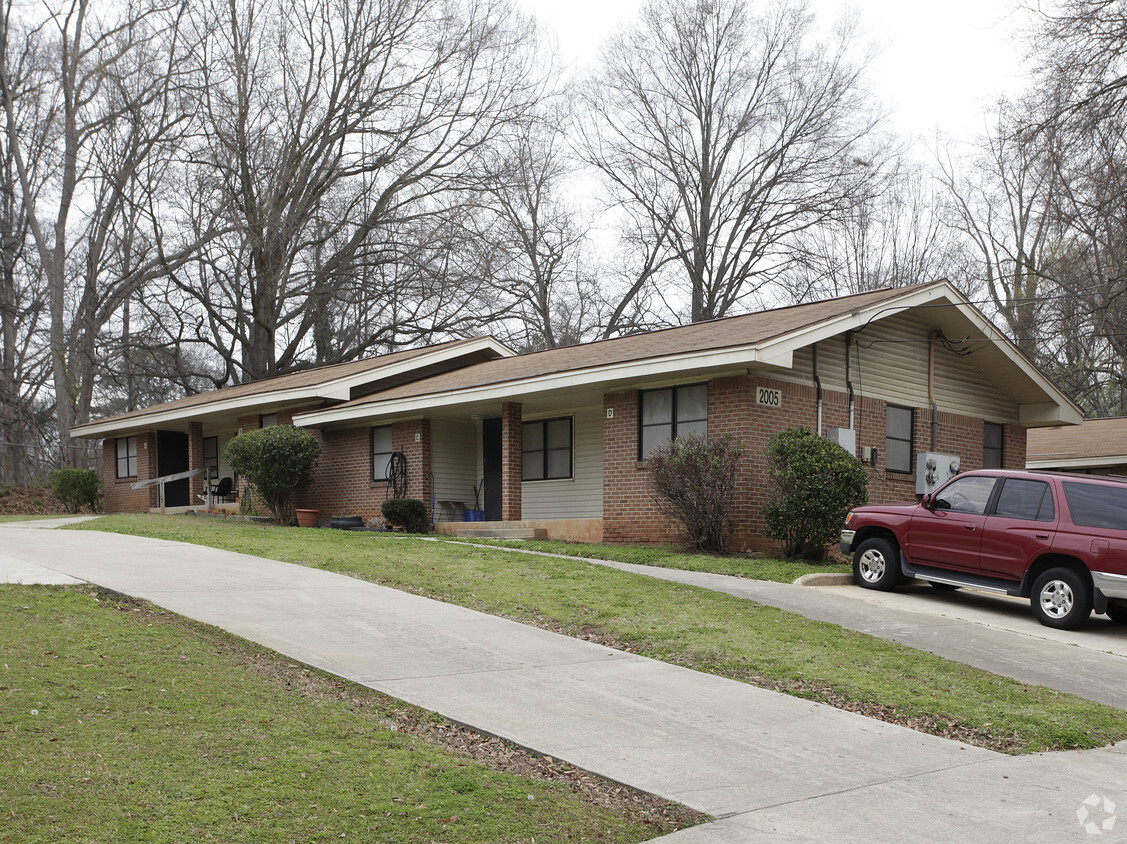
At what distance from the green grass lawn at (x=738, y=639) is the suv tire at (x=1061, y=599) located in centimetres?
273

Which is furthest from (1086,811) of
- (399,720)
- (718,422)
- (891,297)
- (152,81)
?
(152,81)

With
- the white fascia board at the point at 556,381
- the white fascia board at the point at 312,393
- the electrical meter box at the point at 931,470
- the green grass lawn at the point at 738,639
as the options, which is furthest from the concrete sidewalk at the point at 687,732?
the white fascia board at the point at 312,393

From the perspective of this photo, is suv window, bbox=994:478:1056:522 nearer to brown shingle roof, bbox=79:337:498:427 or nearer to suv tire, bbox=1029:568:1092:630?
suv tire, bbox=1029:568:1092:630

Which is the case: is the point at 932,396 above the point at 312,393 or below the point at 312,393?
below

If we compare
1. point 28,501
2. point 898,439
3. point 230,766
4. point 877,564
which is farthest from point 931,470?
point 28,501

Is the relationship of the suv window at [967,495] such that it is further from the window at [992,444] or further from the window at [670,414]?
the window at [992,444]

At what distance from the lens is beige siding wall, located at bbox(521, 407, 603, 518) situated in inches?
795

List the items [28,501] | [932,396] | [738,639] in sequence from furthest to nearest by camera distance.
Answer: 1. [28,501]
2. [932,396]
3. [738,639]

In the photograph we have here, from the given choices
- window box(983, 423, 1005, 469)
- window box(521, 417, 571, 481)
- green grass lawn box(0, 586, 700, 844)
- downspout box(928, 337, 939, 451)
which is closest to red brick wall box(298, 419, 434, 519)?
window box(521, 417, 571, 481)

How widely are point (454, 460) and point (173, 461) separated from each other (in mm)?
12225

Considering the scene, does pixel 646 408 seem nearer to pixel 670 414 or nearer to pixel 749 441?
pixel 670 414

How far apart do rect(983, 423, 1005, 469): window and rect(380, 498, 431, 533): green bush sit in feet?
38.5

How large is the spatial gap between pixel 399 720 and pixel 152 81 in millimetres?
30211

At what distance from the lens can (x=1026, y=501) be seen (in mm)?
11914
